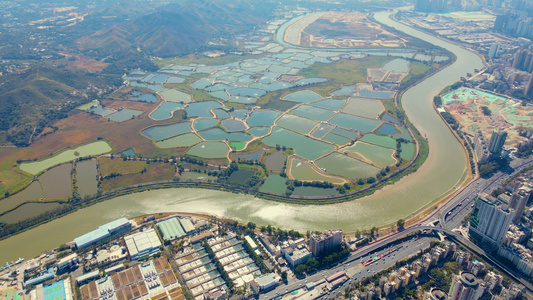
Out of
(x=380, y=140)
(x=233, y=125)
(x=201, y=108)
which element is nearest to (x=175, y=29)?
(x=201, y=108)

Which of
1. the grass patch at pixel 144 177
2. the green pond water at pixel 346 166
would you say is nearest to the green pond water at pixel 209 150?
the grass patch at pixel 144 177

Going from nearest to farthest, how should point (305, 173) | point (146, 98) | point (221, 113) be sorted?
point (305, 173) < point (221, 113) < point (146, 98)

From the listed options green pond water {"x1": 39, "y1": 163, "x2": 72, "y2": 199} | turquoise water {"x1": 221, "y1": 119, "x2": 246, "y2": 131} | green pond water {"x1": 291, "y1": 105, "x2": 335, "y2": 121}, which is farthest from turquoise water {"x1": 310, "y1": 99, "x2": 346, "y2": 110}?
green pond water {"x1": 39, "y1": 163, "x2": 72, "y2": 199}

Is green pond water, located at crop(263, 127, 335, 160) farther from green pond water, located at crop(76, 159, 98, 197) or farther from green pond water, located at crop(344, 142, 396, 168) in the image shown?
green pond water, located at crop(76, 159, 98, 197)

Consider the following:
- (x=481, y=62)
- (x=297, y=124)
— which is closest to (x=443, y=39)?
(x=481, y=62)

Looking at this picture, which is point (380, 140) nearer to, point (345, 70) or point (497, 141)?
point (497, 141)

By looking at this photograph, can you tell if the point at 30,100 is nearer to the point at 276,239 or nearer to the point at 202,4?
the point at 276,239

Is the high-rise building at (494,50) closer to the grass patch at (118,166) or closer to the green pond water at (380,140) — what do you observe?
the green pond water at (380,140)
